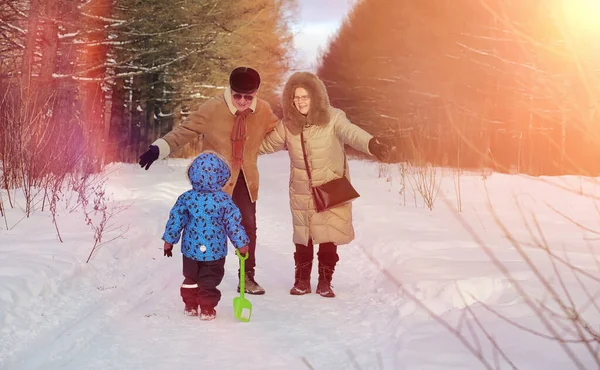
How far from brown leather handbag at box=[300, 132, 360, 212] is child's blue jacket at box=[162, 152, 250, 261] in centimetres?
90

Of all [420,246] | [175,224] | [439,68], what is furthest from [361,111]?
[175,224]

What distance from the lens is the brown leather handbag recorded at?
17.4 feet

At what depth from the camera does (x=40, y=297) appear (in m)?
4.49

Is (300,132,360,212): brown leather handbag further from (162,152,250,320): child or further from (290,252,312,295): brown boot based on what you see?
(162,152,250,320): child

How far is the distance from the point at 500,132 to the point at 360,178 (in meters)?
8.34

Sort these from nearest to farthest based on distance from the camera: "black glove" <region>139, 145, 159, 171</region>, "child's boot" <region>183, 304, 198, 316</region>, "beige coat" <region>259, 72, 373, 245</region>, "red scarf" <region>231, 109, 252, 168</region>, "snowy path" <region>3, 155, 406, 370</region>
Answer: "snowy path" <region>3, 155, 406, 370</region>, "child's boot" <region>183, 304, 198, 316</region>, "black glove" <region>139, 145, 159, 171</region>, "beige coat" <region>259, 72, 373, 245</region>, "red scarf" <region>231, 109, 252, 168</region>

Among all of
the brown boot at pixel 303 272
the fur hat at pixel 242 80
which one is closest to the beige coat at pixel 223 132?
the fur hat at pixel 242 80

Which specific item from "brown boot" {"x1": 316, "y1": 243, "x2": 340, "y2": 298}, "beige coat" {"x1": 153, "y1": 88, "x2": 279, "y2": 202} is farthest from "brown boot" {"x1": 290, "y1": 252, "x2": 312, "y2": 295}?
"beige coat" {"x1": 153, "y1": 88, "x2": 279, "y2": 202}

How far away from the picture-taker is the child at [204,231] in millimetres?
4609

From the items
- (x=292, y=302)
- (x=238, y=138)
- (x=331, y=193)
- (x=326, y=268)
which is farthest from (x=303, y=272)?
(x=238, y=138)

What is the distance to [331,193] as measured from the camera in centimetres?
530

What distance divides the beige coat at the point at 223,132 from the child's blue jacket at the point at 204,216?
69 cm

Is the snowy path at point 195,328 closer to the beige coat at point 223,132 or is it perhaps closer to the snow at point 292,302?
the snow at point 292,302

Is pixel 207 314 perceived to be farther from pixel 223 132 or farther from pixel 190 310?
pixel 223 132
